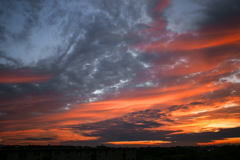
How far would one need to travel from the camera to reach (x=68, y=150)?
174 ft

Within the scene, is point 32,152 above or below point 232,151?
above

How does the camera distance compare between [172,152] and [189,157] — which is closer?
[189,157]

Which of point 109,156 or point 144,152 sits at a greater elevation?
point 109,156

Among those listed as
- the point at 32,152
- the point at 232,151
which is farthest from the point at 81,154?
the point at 232,151

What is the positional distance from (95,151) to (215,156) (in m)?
49.4

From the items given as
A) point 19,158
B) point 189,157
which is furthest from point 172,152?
point 19,158

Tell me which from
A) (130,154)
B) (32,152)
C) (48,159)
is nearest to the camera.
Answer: (32,152)

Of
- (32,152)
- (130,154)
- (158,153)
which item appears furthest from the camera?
(158,153)

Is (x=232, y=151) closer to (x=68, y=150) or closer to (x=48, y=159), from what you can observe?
(x=68, y=150)

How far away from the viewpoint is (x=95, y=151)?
6178cm

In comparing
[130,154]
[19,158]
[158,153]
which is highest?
[19,158]

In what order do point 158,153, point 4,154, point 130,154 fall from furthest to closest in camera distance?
1. point 158,153
2. point 130,154
3. point 4,154

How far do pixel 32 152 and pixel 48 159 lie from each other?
19.0 feet

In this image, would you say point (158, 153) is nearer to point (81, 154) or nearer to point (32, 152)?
point (81, 154)
